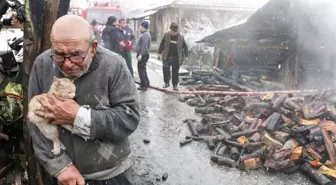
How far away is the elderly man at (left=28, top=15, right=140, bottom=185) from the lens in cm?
186

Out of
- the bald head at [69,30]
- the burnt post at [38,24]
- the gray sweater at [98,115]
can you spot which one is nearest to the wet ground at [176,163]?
the burnt post at [38,24]

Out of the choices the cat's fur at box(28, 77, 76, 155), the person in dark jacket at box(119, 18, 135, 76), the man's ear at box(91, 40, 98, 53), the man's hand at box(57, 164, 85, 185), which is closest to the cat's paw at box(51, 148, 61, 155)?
the cat's fur at box(28, 77, 76, 155)

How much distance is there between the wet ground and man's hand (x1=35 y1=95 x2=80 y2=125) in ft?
10.5

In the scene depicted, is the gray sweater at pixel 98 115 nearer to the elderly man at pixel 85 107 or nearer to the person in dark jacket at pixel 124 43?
the elderly man at pixel 85 107

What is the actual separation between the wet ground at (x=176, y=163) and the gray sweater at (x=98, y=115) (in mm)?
2962

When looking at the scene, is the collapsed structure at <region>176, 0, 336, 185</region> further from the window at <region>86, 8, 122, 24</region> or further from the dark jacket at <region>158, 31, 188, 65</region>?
the window at <region>86, 8, 122, 24</region>

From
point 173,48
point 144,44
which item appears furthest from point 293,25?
point 144,44

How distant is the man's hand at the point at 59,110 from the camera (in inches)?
74.2

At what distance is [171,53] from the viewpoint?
10.9m

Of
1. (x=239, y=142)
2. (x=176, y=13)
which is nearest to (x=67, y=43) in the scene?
(x=239, y=142)

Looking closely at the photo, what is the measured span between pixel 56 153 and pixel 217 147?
4.65 metres

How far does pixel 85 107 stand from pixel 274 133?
5347 millimetres

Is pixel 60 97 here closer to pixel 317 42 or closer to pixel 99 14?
pixel 317 42

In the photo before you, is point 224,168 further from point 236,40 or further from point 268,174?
point 236,40
